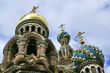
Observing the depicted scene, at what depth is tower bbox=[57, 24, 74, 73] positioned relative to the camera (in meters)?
27.3

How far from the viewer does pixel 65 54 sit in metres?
31.6

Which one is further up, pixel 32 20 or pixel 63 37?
pixel 63 37

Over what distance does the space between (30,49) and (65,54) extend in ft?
20.8

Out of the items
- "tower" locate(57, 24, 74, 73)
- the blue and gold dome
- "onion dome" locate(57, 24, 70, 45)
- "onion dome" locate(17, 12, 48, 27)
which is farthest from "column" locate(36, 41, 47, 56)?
the blue and gold dome

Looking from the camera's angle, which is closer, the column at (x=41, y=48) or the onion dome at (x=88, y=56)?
the column at (x=41, y=48)

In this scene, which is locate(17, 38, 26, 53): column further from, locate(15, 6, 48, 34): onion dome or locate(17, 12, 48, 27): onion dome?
locate(17, 12, 48, 27): onion dome

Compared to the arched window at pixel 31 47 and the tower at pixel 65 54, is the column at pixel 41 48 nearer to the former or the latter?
the arched window at pixel 31 47

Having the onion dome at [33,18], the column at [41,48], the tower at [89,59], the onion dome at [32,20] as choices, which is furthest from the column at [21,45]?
the tower at [89,59]

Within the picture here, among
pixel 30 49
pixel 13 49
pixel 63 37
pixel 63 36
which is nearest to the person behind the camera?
pixel 13 49

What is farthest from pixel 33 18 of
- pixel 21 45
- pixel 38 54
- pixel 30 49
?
pixel 38 54

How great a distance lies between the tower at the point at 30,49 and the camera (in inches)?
883

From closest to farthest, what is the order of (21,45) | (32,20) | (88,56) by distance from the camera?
(21,45)
(32,20)
(88,56)

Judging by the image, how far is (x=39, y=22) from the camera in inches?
1062

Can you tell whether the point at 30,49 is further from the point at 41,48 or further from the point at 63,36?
the point at 63,36
